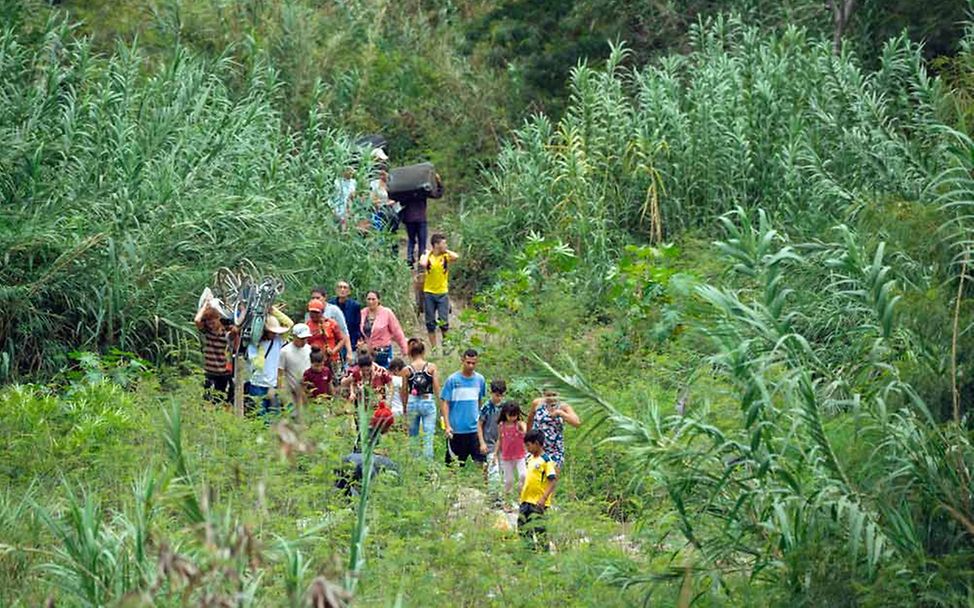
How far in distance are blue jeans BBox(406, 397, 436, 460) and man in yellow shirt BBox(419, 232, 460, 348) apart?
12.5ft

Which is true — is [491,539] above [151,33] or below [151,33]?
below

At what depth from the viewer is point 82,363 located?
683 inches

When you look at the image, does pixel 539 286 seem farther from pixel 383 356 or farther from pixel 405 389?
pixel 405 389

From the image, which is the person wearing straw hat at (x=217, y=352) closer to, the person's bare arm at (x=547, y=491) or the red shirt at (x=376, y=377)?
the red shirt at (x=376, y=377)

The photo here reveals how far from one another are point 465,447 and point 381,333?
245 centimetres

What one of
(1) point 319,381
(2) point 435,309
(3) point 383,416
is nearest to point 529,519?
(3) point 383,416

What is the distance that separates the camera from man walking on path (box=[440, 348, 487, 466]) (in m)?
15.5

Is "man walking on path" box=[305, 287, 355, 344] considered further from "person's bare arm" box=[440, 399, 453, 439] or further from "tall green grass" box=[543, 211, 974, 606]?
"tall green grass" box=[543, 211, 974, 606]

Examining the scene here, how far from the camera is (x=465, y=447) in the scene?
51.1 ft

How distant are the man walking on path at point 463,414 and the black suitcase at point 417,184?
718 cm

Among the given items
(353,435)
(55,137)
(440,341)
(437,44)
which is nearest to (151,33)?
(437,44)

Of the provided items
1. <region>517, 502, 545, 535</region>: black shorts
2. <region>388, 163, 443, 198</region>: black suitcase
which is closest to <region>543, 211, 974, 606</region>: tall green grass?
<region>517, 502, 545, 535</region>: black shorts

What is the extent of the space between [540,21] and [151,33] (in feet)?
19.0

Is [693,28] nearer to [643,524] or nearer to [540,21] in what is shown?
[540,21]
